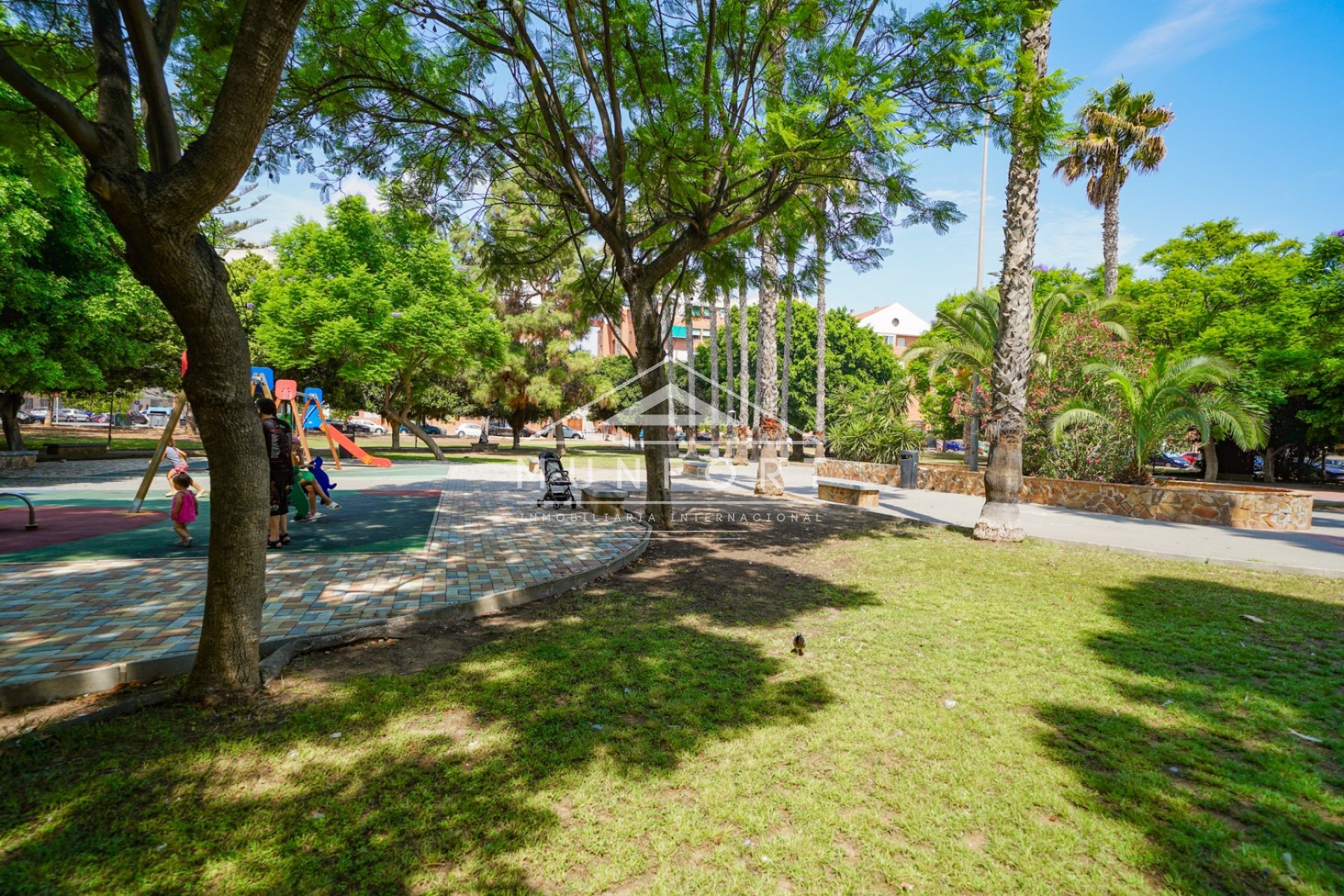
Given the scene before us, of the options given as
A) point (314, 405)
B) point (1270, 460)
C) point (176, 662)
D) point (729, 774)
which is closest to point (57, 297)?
point (314, 405)

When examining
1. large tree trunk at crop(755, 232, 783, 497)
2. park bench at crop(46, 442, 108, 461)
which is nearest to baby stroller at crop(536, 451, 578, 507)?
large tree trunk at crop(755, 232, 783, 497)

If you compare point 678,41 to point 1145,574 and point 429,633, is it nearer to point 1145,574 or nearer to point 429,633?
point 429,633

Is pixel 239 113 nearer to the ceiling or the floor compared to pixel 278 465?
nearer to the ceiling

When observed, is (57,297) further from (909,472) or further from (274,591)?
(909,472)

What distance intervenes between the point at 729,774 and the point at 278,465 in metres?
7.29

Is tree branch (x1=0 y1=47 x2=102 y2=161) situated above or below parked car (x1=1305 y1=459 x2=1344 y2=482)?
above

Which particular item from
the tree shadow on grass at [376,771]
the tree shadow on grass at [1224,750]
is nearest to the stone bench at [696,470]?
the tree shadow on grass at [1224,750]

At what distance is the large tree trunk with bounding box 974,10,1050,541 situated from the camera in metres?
10.3

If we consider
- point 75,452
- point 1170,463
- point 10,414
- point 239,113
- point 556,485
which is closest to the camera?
point 239,113

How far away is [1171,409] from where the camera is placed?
14508 millimetres

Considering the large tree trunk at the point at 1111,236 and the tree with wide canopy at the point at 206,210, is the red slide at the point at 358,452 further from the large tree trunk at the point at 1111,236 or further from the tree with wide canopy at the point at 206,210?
the large tree trunk at the point at 1111,236

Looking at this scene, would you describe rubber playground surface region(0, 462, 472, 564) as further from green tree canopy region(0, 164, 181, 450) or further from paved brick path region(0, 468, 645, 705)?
green tree canopy region(0, 164, 181, 450)

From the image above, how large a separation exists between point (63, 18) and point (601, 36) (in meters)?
5.38

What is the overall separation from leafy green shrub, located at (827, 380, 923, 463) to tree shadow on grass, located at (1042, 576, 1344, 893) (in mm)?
16205
